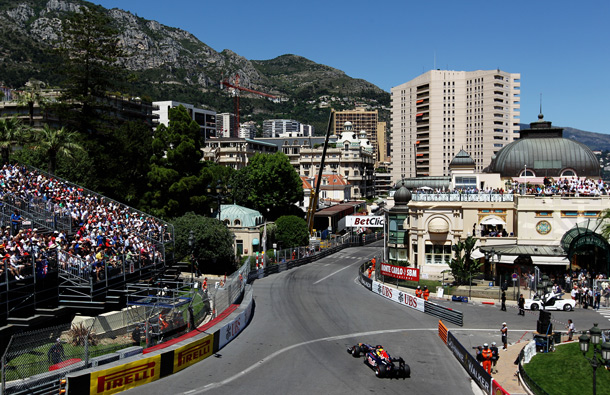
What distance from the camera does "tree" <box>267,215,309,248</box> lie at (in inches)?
2795

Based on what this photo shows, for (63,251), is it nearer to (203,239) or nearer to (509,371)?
(203,239)

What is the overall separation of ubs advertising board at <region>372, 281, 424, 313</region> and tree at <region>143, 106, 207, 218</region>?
23627mm

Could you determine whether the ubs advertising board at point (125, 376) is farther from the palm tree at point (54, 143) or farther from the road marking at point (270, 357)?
the palm tree at point (54, 143)

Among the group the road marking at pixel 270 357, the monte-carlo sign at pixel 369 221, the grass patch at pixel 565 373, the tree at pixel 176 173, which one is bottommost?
the grass patch at pixel 565 373

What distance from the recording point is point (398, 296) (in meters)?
41.9

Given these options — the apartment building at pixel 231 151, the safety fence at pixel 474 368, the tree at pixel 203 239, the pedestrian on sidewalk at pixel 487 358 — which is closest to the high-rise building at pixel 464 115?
the apartment building at pixel 231 151

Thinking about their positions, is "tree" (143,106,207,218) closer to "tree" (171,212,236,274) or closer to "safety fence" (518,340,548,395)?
"tree" (171,212,236,274)

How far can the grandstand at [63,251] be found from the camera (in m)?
25.7

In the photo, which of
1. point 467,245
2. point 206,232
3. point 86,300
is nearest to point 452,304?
point 467,245

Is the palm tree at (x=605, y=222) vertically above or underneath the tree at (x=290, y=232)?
above

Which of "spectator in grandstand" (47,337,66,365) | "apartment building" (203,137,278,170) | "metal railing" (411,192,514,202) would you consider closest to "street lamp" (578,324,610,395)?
"spectator in grandstand" (47,337,66,365)

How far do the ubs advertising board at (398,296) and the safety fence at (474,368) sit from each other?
842 centimetres

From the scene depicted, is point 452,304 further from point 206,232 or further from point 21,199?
point 21,199

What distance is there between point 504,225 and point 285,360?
104ft
